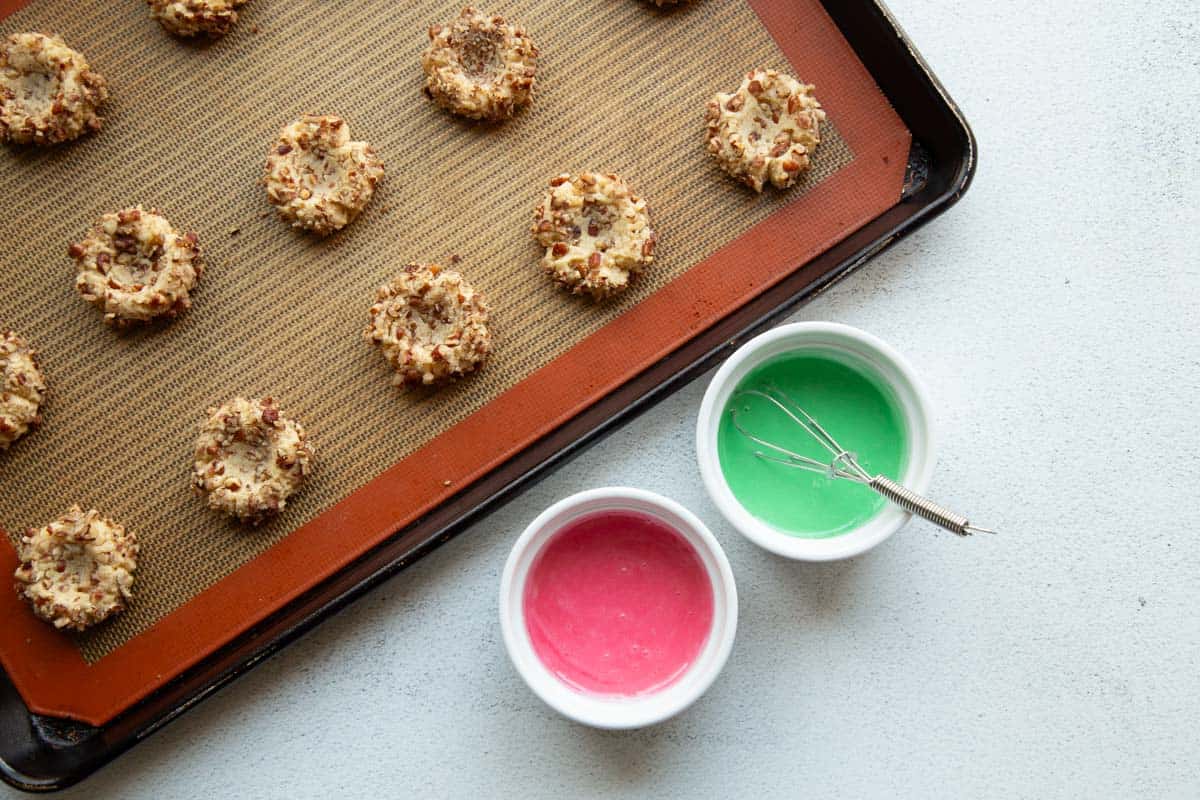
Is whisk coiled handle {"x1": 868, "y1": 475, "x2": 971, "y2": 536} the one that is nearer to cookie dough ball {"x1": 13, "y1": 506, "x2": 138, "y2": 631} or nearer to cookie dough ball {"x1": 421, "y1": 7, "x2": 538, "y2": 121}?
cookie dough ball {"x1": 421, "y1": 7, "x2": 538, "y2": 121}

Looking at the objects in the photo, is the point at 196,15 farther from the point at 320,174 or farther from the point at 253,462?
the point at 253,462

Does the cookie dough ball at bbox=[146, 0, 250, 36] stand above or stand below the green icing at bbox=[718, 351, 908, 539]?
above

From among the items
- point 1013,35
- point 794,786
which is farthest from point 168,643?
point 1013,35

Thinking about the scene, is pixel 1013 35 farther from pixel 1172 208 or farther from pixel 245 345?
pixel 245 345

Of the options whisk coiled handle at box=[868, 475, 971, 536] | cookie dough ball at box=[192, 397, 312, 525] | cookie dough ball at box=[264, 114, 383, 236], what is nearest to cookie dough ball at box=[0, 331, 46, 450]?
cookie dough ball at box=[192, 397, 312, 525]

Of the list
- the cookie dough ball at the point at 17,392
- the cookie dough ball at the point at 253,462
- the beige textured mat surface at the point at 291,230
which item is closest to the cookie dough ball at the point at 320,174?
the beige textured mat surface at the point at 291,230

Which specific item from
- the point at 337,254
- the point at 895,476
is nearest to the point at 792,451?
the point at 895,476
